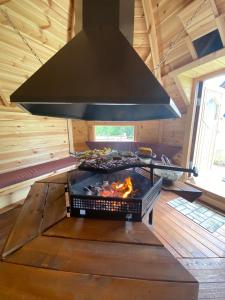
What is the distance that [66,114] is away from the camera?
6.64 ft

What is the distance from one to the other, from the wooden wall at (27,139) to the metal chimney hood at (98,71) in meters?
1.35

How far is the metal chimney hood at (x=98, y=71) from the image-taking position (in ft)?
3.60

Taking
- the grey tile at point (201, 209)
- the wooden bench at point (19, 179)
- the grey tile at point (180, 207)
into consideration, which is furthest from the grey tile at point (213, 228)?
the wooden bench at point (19, 179)

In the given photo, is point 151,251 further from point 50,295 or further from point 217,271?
point 217,271

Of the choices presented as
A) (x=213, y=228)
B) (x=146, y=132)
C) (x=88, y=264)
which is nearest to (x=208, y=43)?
(x=146, y=132)

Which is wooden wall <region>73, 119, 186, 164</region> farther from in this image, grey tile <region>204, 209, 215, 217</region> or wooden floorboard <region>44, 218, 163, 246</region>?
wooden floorboard <region>44, 218, 163, 246</region>

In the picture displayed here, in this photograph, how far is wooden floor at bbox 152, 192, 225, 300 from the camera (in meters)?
1.46

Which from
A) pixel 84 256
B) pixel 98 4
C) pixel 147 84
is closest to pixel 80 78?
pixel 147 84

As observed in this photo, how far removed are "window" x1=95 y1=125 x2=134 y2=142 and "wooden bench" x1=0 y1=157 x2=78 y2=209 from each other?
1501 mm

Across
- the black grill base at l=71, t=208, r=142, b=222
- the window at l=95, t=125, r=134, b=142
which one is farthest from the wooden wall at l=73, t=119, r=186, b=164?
the black grill base at l=71, t=208, r=142, b=222

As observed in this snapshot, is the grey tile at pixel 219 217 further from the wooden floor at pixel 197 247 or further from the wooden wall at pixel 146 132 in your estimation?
the wooden wall at pixel 146 132

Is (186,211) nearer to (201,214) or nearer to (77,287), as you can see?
(201,214)

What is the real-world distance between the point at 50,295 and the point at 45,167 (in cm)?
242

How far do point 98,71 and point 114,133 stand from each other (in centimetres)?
325
